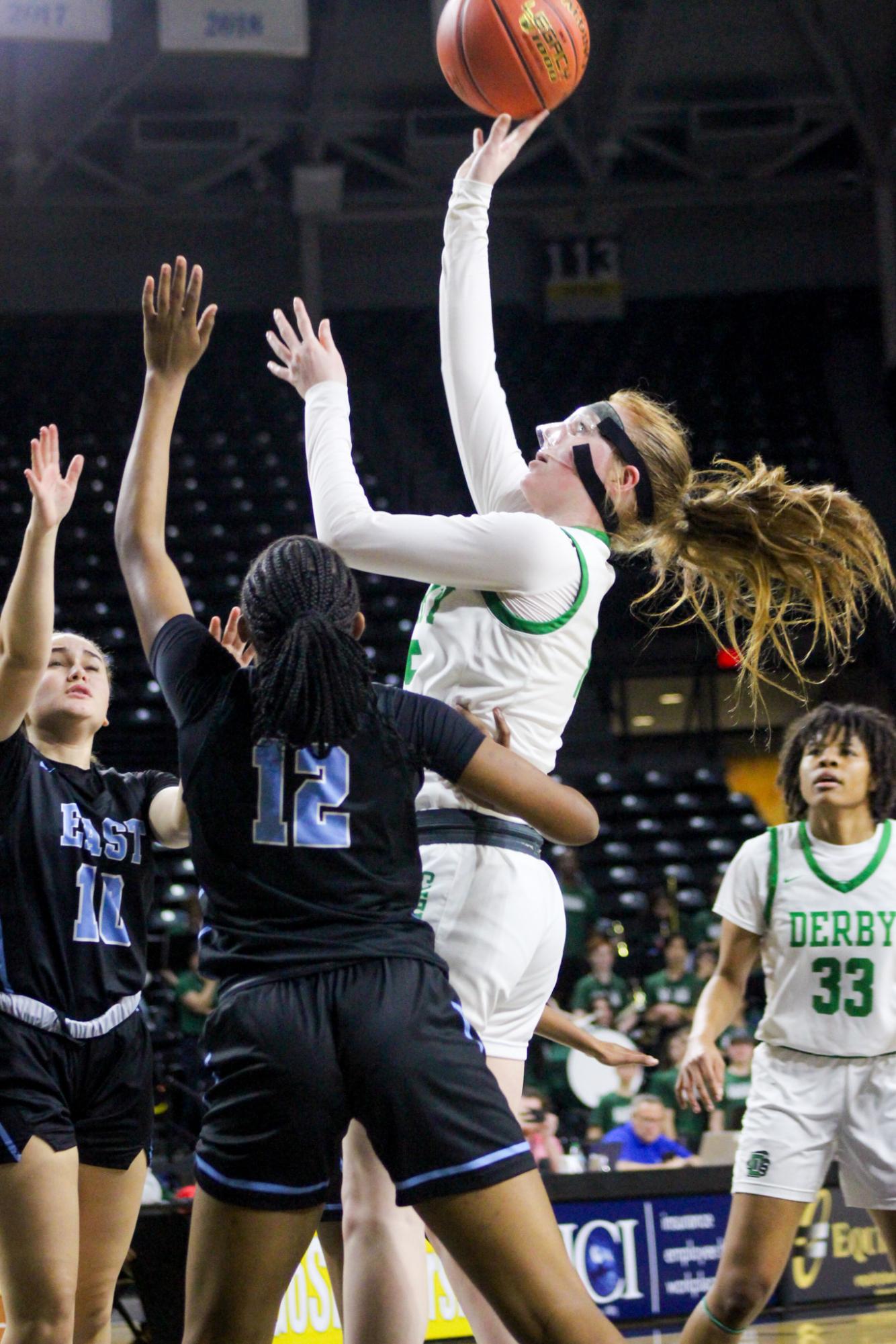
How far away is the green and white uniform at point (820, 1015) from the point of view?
3906 mm

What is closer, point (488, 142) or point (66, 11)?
point (488, 142)

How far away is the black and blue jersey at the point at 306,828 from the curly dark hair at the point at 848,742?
227 centimetres

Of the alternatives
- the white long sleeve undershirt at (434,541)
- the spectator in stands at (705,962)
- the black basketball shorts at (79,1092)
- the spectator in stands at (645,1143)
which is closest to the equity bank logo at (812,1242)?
the spectator in stands at (645,1143)

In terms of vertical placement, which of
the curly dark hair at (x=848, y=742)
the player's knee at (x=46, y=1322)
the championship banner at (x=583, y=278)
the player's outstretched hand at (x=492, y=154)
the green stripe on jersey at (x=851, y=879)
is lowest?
the player's knee at (x=46, y=1322)

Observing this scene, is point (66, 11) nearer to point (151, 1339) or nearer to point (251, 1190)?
point (151, 1339)

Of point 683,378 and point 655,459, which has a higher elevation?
point 683,378

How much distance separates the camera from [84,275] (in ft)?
58.6

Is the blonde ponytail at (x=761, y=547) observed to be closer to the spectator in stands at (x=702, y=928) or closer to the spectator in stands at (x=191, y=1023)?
the spectator in stands at (x=191, y=1023)

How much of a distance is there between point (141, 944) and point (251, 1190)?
136 centimetres

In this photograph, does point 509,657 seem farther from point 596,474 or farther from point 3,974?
point 3,974

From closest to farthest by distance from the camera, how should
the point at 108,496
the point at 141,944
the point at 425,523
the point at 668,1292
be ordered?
the point at 425,523, the point at 141,944, the point at 668,1292, the point at 108,496

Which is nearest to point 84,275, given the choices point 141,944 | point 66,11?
point 66,11

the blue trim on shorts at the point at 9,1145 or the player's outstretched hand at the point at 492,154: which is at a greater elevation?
the player's outstretched hand at the point at 492,154

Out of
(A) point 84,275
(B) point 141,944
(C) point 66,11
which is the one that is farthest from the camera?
(A) point 84,275
